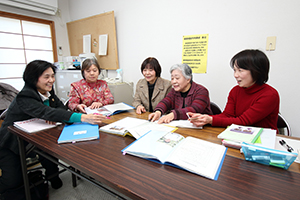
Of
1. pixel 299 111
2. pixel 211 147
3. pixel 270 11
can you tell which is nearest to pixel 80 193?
pixel 211 147

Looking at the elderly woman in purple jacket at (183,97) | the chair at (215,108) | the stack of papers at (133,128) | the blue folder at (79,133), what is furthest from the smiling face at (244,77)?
the blue folder at (79,133)

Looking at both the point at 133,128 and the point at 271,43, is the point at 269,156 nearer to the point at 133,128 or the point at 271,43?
the point at 133,128

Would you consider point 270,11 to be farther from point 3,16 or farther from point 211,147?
point 3,16

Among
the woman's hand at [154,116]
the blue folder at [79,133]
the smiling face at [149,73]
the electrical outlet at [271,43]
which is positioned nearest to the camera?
the blue folder at [79,133]

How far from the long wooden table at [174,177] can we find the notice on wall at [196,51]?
172 centimetres

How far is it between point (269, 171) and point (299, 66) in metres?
1.67

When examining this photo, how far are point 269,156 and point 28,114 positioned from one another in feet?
5.24

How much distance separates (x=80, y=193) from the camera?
5.29 feet

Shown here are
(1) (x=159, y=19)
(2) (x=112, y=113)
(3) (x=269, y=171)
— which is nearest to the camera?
(3) (x=269, y=171)

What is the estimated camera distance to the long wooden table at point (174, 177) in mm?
569

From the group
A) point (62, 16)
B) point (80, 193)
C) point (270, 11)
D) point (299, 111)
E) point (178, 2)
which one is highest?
point (62, 16)

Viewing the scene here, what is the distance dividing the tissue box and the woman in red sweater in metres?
0.44

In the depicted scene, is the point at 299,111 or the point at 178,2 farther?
the point at 178,2

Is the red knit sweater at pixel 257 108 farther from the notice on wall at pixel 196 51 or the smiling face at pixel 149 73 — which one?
the notice on wall at pixel 196 51
